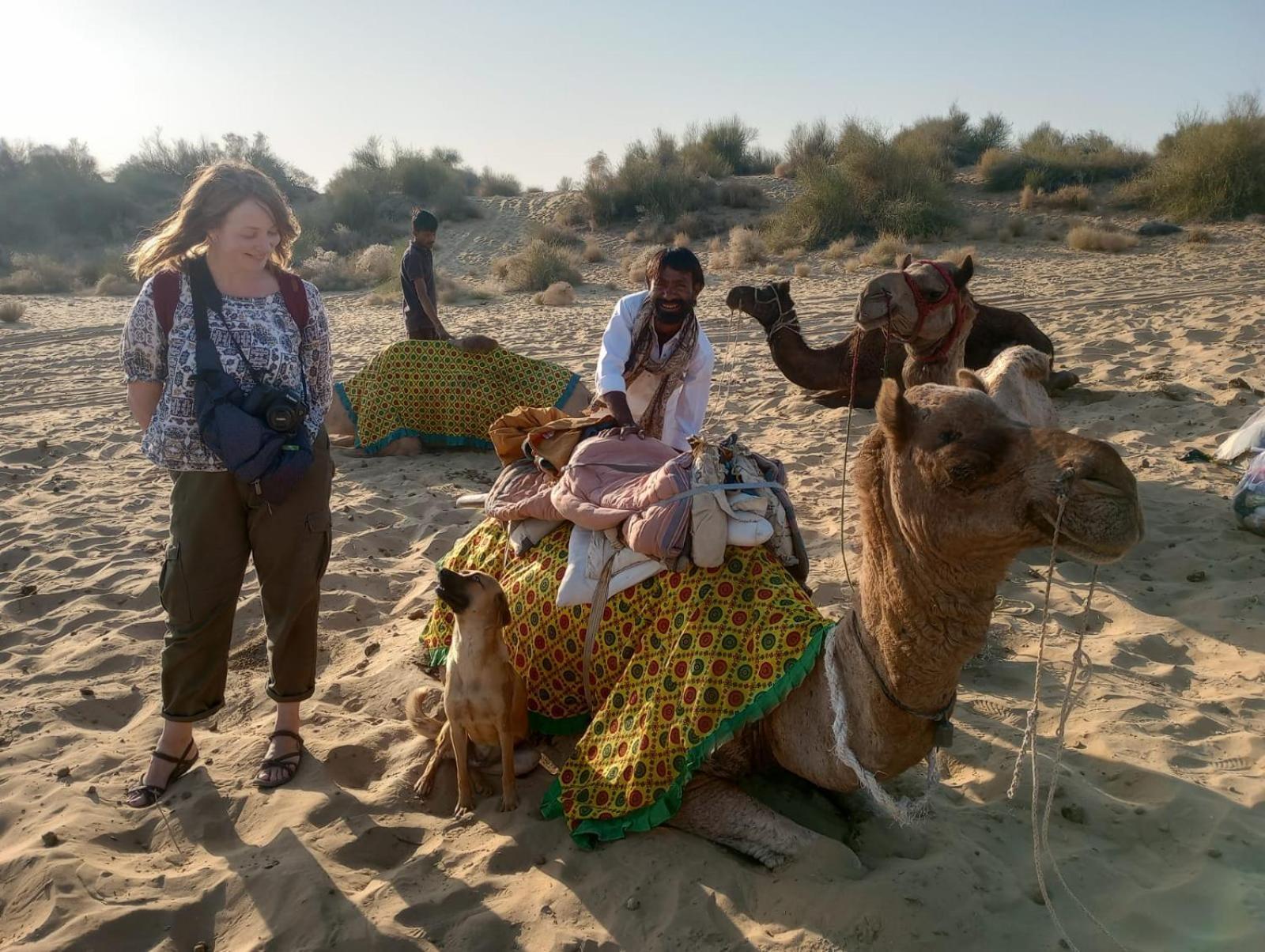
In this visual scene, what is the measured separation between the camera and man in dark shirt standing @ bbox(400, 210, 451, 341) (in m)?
8.67

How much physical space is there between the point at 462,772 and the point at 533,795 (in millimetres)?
272

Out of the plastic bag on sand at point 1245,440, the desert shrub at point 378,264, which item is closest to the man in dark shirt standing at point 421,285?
the plastic bag on sand at point 1245,440

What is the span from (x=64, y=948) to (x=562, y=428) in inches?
96.7

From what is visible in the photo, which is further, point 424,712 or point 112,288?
point 112,288

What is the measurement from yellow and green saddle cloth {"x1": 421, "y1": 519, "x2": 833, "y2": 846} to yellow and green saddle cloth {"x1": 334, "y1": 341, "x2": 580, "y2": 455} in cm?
464

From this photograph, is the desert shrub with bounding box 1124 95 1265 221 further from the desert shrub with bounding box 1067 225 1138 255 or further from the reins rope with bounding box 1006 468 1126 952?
the reins rope with bounding box 1006 468 1126 952

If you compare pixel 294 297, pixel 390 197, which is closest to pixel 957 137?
pixel 390 197

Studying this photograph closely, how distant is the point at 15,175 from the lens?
4031 cm

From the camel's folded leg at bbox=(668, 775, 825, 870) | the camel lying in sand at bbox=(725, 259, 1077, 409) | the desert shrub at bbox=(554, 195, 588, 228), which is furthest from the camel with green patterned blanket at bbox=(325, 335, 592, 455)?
the desert shrub at bbox=(554, 195, 588, 228)

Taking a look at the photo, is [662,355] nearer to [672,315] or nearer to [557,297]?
[672,315]

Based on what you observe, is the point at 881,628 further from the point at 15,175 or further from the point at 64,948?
the point at 15,175

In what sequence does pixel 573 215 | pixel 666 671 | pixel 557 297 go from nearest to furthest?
1. pixel 666 671
2. pixel 557 297
3. pixel 573 215

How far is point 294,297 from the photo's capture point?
128 inches

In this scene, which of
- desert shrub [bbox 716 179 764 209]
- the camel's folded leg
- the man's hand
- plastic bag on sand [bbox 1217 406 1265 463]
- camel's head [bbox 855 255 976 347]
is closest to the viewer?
the camel's folded leg
